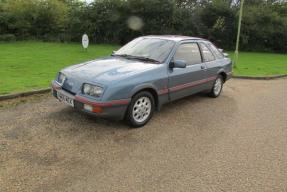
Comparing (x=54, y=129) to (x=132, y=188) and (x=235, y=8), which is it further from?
Answer: (x=235, y=8)

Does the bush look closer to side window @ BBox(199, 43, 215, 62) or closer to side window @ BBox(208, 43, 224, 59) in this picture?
side window @ BBox(208, 43, 224, 59)

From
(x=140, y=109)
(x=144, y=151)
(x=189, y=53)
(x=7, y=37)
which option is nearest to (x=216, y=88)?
(x=189, y=53)

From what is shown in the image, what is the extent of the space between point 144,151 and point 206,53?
3.41 metres

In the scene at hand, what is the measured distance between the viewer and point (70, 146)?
13.6 ft

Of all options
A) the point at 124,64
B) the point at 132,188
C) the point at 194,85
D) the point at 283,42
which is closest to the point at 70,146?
the point at 132,188

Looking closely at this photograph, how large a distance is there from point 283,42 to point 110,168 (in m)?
23.8

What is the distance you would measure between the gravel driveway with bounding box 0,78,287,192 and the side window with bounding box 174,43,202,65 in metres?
1.06

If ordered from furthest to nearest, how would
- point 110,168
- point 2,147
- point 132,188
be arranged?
point 2,147 < point 110,168 < point 132,188

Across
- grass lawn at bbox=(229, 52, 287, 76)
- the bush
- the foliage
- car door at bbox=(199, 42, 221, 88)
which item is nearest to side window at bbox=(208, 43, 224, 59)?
car door at bbox=(199, 42, 221, 88)

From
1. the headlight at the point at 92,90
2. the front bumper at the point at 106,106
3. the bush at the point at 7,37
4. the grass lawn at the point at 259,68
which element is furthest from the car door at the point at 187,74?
the bush at the point at 7,37

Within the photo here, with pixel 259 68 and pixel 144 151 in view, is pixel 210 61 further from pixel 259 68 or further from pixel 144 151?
pixel 259 68

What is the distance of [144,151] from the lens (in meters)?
4.14

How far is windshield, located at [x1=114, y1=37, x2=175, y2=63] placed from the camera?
5527 millimetres

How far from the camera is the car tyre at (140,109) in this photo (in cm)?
478
